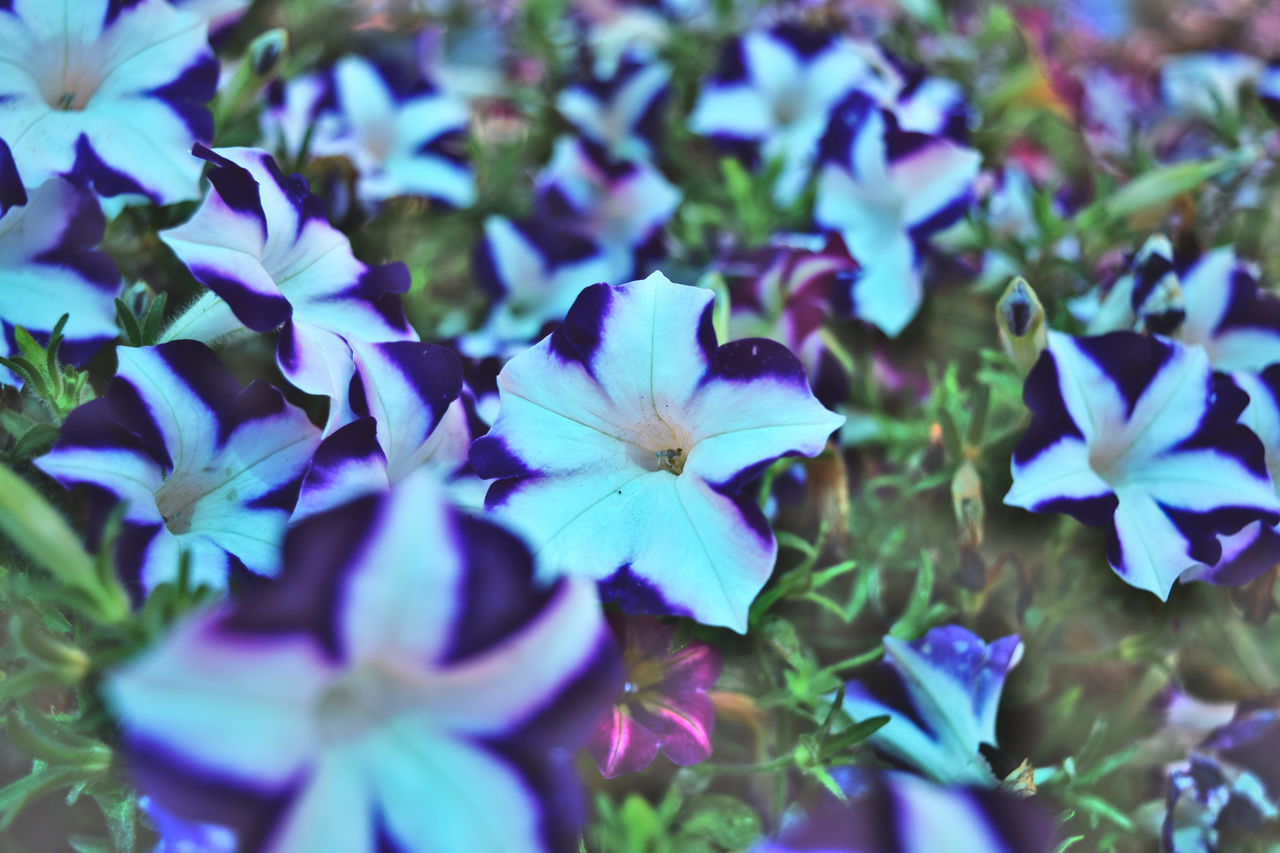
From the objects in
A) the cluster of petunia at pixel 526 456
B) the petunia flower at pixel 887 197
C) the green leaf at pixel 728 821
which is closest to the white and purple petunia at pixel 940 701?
the cluster of petunia at pixel 526 456

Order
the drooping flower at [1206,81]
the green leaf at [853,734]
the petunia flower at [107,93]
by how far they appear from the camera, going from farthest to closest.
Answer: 1. the drooping flower at [1206,81]
2. the petunia flower at [107,93]
3. the green leaf at [853,734]

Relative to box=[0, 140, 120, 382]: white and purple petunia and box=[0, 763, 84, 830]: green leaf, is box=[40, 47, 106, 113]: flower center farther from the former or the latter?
box=[0, 763, 84, 830]: green leaf

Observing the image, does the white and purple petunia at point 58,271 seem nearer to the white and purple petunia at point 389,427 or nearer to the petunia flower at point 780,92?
the white and purple petunia at point 389,427

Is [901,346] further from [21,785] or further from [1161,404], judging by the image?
[21,785]

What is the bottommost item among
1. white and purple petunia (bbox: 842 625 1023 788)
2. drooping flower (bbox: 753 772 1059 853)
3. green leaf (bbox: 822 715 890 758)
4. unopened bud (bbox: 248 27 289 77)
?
white and purple petunia (bbox: 842 625 1023 788)

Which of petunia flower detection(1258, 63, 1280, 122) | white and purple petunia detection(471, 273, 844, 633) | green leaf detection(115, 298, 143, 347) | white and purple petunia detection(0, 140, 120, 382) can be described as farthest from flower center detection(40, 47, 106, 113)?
petunia flower detection(1258, 63, 1280, 122)

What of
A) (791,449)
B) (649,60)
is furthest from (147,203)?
(649,60)

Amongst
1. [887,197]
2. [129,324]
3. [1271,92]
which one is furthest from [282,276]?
[1271,92]
